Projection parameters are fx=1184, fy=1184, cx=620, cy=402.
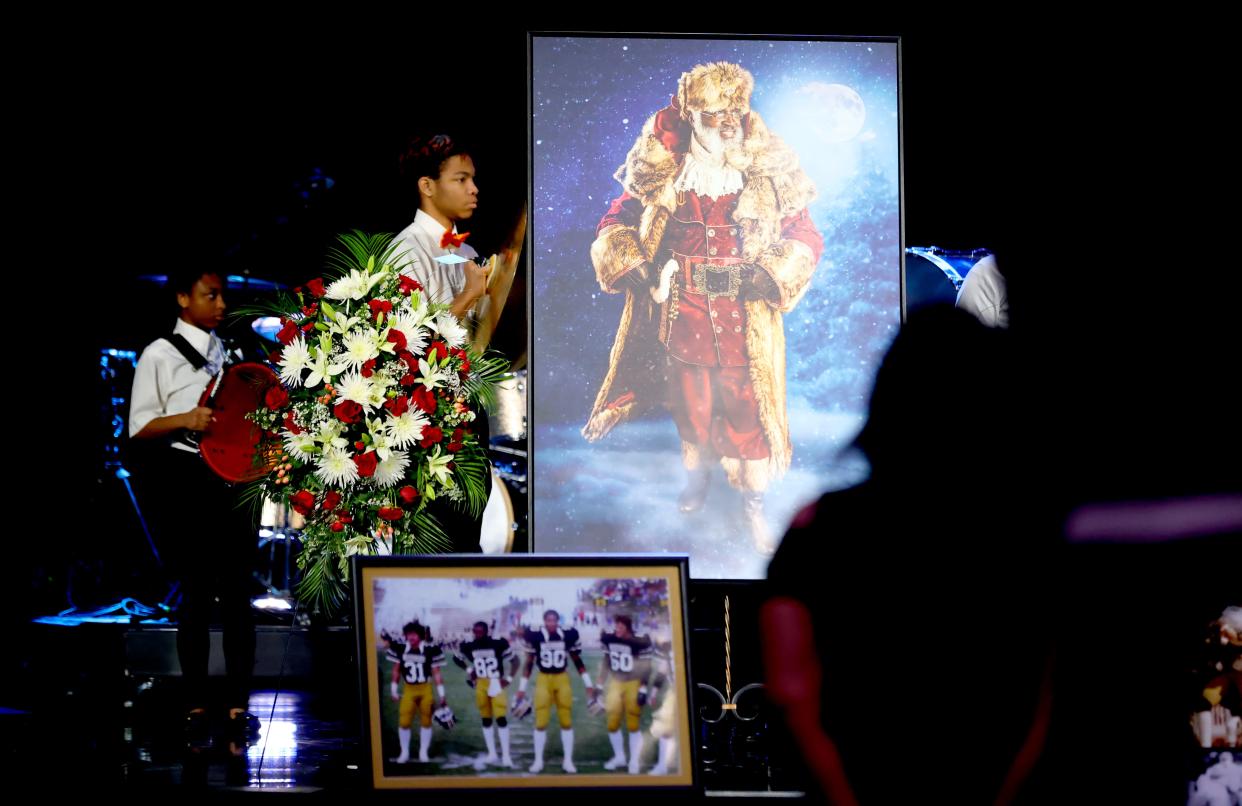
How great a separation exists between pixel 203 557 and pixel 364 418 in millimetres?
1048

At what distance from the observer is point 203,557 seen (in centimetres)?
379

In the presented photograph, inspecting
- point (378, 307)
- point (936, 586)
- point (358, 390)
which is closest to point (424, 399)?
point (358, 390)

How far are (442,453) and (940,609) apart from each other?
79.7 inches

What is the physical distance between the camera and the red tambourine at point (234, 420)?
3.64 meters

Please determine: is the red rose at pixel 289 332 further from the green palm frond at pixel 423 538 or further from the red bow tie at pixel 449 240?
the red bow tie at pixel 449 240

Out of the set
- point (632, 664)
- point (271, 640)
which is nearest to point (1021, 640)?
point (632, 664)

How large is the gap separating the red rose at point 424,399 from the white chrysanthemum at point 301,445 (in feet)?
0.92

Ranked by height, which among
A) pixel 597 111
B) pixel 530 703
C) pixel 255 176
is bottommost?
pixel 530 703

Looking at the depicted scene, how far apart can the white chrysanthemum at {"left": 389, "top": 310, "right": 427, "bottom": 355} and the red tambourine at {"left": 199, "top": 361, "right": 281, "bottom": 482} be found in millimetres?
638

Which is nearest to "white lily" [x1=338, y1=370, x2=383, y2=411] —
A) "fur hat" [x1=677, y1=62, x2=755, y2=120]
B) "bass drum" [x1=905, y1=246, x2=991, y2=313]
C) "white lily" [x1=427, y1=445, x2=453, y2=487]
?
"white lily" [x1=427, y1=445, x2=453, y2=487]

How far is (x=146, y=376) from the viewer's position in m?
3.96

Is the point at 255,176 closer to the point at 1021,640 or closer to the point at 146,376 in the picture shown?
the point at 146,376

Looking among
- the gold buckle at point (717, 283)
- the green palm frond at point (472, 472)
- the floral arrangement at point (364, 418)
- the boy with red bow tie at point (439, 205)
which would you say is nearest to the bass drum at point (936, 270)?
the gold buckle at point (717, 283)

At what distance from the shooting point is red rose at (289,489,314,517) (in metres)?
3.08
